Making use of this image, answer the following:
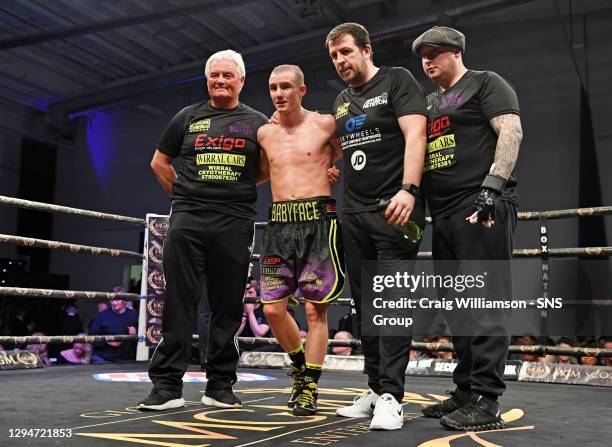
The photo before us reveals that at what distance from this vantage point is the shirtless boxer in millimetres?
2475

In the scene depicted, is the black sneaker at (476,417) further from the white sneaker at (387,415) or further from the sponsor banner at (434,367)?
the sponsor banner at (434,367)

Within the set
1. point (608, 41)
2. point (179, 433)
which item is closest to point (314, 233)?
point (179, 433)

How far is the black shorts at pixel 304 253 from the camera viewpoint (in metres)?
2.47

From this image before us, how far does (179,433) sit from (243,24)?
7.68 metres

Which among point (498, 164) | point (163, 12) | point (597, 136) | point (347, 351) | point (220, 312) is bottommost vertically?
point (347, 351)

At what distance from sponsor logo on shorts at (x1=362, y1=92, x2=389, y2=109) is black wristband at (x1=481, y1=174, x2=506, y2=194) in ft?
1.57

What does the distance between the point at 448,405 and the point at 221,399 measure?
33.8 inches

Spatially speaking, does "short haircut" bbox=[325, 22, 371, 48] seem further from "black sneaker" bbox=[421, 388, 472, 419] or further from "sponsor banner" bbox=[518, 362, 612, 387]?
"sponsor banner" bbox=[518, 362, 612, 387]

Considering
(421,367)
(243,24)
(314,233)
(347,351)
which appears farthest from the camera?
(243,24)

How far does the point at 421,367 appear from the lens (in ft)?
13.4

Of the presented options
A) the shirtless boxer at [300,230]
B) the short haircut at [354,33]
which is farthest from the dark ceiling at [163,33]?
the short haircut at [354,33]

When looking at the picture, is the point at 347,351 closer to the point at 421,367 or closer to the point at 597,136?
the point at 421,367

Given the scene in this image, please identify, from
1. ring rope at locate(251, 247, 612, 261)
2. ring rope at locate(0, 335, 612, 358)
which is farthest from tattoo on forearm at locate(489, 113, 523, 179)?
ring rope at locate(0, 335, 612, 358)
